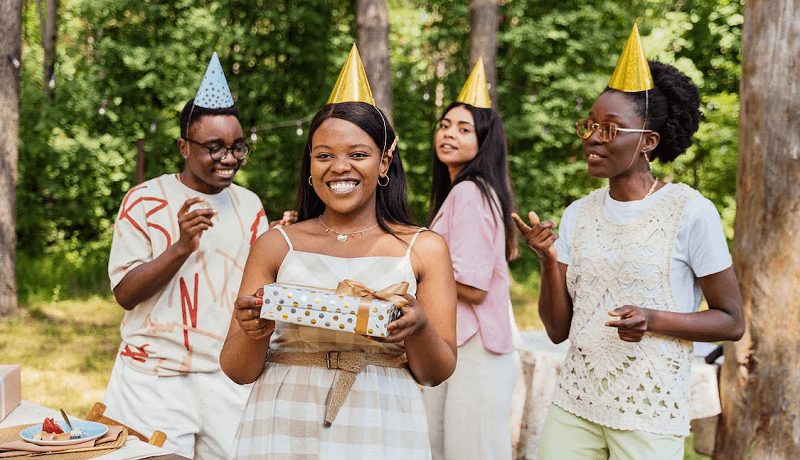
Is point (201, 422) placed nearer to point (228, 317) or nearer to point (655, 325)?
point (228, 317)

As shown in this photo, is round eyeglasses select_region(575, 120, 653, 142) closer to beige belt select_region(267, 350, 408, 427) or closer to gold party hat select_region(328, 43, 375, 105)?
gold party hat select_region(328, 43, 375, 105)

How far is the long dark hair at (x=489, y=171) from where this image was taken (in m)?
3.79

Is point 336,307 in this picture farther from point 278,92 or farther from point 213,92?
point 278,92

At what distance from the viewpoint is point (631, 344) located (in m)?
2.57

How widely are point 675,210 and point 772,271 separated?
1661 millimetres

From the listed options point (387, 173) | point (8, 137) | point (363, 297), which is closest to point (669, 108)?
point (387, 173)

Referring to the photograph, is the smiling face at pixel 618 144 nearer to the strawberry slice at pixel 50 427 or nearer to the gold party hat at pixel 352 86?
the gold party hat at pixel 352 86

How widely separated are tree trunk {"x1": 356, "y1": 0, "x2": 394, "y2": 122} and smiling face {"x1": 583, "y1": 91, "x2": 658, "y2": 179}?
612 cm

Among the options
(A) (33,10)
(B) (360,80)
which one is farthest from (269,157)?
(B) (360,80)

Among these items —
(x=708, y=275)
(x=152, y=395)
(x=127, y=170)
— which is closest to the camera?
(x=708, y=275)

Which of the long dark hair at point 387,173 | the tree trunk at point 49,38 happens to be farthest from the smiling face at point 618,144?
the tree trunk at point 49,38

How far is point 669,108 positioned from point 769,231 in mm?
1504

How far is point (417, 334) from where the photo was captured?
1949mm

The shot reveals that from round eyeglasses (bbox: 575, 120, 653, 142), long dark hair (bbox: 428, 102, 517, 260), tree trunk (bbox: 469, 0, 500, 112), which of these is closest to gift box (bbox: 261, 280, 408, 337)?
round eyeglasses (bbox: 575, 120, 653, 142)
